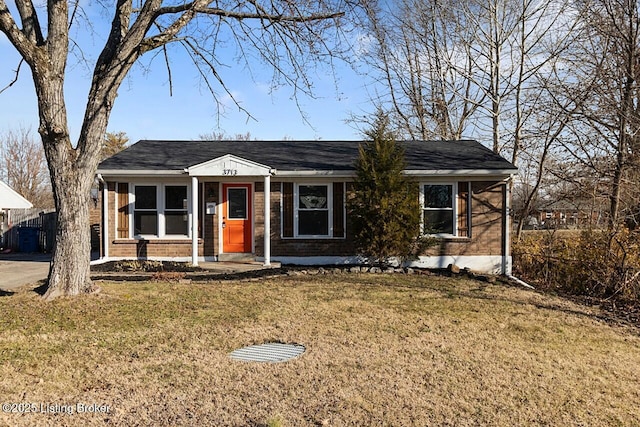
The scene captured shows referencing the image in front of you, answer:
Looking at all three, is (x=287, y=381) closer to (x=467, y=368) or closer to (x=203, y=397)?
(x=203, y=397)

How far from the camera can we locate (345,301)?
816cm

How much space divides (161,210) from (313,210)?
4320 mm

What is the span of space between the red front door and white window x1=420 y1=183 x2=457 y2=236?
5022 millimetres

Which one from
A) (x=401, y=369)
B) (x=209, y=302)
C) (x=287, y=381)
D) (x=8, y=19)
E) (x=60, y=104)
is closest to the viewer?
(x=287, y=381)

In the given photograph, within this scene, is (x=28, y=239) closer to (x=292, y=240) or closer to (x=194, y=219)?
(x=194, y=219)

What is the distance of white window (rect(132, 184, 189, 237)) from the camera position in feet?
41.1

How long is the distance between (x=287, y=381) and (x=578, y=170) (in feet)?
46.2

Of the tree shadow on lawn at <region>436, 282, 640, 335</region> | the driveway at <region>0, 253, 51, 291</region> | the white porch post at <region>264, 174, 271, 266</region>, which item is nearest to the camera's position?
the tree shadow on lawn at <region>436, 282, 640, 335</region>

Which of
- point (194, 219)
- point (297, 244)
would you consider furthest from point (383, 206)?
point (194, 219)

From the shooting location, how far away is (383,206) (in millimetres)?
11070

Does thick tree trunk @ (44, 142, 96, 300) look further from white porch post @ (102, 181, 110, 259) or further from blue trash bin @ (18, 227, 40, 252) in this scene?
blue trash bin @ (18, 227, 40, 252)

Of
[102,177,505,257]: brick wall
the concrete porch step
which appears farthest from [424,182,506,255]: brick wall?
the concrete porch step

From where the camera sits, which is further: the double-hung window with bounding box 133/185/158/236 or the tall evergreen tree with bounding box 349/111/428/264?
the double-hung window with bounding box 133/185/158/236

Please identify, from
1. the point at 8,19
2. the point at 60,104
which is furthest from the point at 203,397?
the point at 8,19
